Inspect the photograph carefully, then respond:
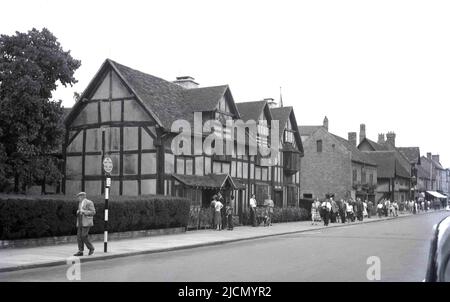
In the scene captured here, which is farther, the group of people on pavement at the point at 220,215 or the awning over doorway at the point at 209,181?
the group of people on pavement at the point at 220,215

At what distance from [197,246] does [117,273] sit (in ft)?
25.5

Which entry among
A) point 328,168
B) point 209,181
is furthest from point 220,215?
point 328,168

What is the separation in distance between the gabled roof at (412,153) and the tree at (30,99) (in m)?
73.8

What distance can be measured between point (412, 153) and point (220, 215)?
7157cm

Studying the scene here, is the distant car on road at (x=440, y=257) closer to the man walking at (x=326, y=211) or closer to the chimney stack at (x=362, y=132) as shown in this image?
the man walking at (x=326, y=211)

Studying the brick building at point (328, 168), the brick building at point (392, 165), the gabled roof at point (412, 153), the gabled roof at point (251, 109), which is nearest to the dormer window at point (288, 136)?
the gabled roof at point (251, 109)

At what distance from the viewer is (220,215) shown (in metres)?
28.0

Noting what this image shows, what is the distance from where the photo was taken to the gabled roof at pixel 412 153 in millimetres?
89938

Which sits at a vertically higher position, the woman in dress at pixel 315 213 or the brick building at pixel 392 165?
the brick building at pixel 392 165

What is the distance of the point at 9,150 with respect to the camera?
25.6 meters

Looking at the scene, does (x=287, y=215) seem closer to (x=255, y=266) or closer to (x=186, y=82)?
(x=186, y=82)

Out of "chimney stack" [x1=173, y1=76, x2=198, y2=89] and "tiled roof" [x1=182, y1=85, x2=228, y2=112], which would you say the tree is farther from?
"chimney stack" [x1=173, y1=76, x2=198, y2=89]

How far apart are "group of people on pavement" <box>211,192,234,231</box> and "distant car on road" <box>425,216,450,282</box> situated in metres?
24.9

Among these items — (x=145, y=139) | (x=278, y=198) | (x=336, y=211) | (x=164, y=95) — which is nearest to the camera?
(x=145, y=139)
